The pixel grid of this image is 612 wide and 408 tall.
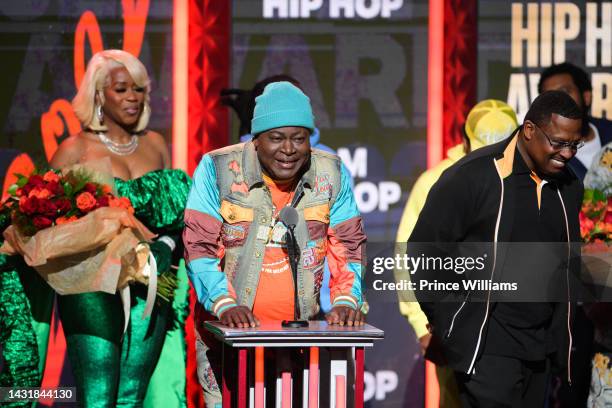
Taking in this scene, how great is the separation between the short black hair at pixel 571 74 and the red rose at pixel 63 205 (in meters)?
3.00

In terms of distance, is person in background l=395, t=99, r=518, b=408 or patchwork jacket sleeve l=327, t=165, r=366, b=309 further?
person in background l=395, t=99, r=518, b=408

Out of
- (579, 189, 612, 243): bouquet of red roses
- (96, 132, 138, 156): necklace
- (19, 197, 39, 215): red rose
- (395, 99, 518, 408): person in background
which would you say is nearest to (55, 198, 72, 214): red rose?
(19, 197, 39, 215): red rose

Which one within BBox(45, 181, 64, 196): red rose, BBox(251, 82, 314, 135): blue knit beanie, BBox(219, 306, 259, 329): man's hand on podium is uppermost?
BBox(251, 82, 314, 135): blue knit beanie

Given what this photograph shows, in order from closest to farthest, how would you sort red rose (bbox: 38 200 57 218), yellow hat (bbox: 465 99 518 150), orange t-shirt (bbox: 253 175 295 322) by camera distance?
orange t-shirt (bbox: 253 175 295 322) < red rose (bbox: 38 200 57 218) < yellow hat (bbox: 465 99 518 150)

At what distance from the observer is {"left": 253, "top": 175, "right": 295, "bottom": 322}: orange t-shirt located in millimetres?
5480

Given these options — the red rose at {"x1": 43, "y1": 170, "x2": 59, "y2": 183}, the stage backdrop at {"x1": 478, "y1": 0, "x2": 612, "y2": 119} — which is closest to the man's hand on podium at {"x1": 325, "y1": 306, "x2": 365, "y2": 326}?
the red rose at {"x1": 43, "y1": 170, "x2": 59, "y2": 183}

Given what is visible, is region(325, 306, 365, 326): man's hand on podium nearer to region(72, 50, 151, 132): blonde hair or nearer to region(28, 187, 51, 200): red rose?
region(28, 187, 51, 200): red rose

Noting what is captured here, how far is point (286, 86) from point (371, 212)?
9.38ft

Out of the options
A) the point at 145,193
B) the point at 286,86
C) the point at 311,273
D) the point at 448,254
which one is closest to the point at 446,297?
the point at 448,254

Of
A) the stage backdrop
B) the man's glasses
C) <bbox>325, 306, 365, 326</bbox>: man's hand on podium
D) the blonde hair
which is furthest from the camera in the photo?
the stage backdrop

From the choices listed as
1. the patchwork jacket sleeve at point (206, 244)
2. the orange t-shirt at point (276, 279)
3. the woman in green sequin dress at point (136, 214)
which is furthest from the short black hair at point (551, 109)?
the woman in green sequin dress at point (136, 214)

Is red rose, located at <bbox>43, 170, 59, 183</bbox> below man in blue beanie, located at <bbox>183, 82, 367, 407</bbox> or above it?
above

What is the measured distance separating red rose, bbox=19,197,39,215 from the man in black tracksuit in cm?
195

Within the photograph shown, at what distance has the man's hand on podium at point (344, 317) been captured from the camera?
5.21m
